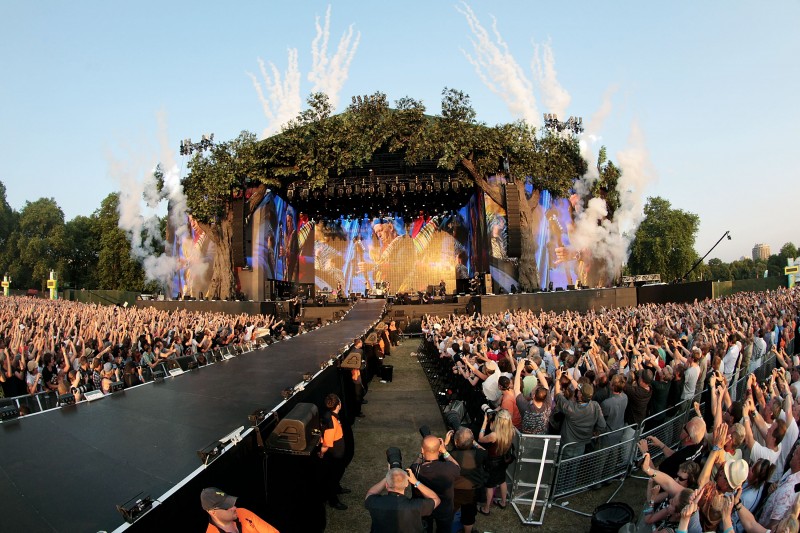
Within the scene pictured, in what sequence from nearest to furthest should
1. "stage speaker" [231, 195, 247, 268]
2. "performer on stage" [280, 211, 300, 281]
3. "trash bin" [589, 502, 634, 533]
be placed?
"trash bin" [589, 502, 634, 533] < "stage speaker" [231, 195, 247, 268] < "performer on stage" [280, 211, 300, 281]

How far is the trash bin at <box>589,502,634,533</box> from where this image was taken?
159 inches

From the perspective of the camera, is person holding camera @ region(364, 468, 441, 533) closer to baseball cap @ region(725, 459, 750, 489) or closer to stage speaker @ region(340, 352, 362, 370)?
baseball cap @ region(725, 459, 750, 489)

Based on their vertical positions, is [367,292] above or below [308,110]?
below

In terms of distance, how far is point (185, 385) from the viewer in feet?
21.5

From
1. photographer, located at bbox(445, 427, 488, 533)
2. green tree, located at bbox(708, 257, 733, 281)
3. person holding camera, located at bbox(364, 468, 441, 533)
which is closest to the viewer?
person holding camera, located at bbox(364, 468, 441, 533)

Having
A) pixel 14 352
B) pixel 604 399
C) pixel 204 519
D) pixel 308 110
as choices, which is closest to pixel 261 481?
pixel 204 519

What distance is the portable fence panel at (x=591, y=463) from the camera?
18.6 ft

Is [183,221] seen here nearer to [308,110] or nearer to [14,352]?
[308,110]

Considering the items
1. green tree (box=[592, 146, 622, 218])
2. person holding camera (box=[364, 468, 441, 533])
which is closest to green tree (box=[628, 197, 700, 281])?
green tree (box=[592, 146, 622, 218])

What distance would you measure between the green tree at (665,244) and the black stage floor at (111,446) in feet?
173

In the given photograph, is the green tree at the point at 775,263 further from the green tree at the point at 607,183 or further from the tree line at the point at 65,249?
the tree line at the point at 65,249

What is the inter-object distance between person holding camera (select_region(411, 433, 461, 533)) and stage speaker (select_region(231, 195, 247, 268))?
Result: 25.2m

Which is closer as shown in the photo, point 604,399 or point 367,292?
point 604,399

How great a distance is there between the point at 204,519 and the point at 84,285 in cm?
6324
